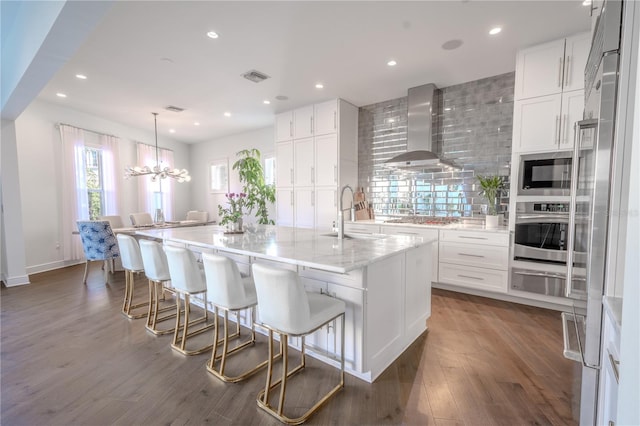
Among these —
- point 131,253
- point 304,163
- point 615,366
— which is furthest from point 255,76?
point 615,366

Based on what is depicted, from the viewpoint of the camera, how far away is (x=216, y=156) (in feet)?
23.8

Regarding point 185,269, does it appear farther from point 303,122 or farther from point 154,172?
point 154,172

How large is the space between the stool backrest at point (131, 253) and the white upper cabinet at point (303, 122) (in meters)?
3.09

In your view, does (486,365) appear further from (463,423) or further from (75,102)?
(75,102)

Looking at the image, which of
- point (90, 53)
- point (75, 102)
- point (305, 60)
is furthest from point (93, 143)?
point (305, 60)

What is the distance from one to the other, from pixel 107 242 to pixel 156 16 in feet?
10.6

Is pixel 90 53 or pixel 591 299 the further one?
pixel 90 53

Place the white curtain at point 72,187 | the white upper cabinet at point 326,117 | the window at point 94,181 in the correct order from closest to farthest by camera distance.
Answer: the white upper cabinet at point 326,117, the white curtain at point 72,187, the window at point 94,181

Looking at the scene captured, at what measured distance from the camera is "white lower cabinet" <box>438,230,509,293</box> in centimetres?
311

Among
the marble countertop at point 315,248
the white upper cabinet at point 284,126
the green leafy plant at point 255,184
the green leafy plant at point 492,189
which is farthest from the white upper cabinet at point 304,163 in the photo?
the green leafy plant at point 492,189

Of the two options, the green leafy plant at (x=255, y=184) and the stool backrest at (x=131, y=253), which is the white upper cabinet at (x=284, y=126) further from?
the stool backrest at (x=131, y=253)

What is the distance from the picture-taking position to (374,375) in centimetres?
186

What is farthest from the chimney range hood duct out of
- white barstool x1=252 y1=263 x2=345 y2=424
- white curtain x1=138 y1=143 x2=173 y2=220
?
white curtain x1=138 y1=143 x2=173 y2=220

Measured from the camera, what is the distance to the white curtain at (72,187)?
4977 mm
